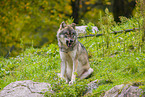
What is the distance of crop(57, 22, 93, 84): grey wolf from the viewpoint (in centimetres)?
593

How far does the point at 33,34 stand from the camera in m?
9.08

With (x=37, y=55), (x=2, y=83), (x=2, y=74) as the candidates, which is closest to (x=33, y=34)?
(x=37, y=55)

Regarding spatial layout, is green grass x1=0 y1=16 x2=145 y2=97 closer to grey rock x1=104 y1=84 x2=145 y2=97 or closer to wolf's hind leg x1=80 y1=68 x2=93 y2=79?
wolf's hind leg x1=80 y1=68 x2=93 y2=79

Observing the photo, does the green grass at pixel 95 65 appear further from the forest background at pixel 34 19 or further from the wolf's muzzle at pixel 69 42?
the wolf's muzzle at pixel 69 42

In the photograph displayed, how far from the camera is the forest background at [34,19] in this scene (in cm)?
948

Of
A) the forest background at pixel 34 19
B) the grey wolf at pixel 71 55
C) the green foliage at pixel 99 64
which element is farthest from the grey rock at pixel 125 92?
the forest background at pixel 34 19

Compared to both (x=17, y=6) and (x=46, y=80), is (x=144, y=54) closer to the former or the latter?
(x=46, y=80)

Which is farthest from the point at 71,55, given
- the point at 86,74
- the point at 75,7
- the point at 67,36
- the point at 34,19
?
the point at 75,7

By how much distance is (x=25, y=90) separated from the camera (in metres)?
5.76

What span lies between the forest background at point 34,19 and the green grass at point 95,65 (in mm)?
786

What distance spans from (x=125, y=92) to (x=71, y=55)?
256 cm

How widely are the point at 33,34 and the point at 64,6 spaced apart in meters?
3.59

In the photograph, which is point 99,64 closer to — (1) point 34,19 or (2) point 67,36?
(2) point 67,36

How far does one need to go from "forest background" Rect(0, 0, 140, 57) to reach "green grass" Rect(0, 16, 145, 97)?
0.79 metres
